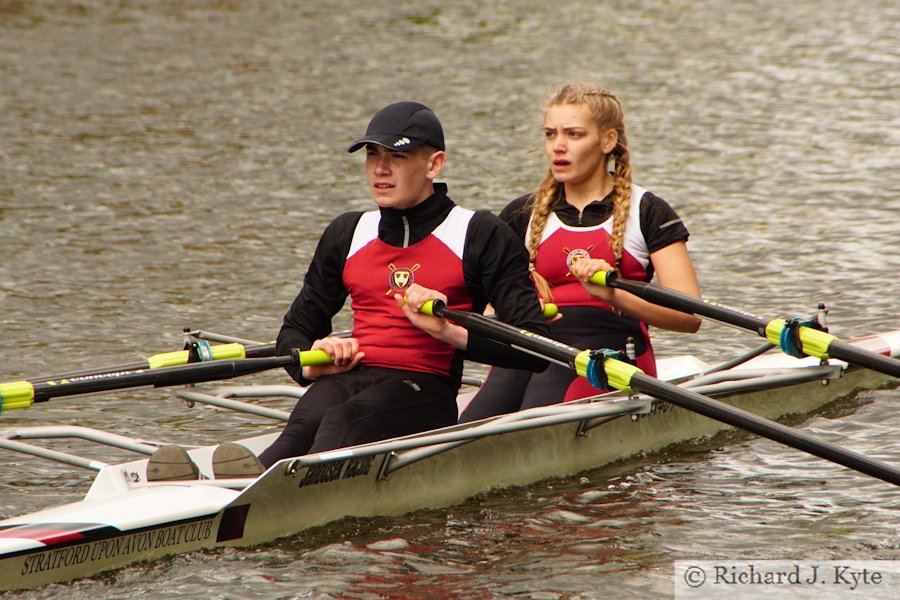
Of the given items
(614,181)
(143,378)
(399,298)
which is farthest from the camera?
(614,181)

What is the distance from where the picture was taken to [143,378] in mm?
6516

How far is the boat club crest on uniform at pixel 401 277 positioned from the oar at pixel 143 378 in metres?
0.48

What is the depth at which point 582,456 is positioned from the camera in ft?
25.3

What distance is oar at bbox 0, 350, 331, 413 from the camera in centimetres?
612

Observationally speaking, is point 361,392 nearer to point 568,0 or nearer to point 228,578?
point 228,578

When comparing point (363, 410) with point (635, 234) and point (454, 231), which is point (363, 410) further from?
point (635, 234)

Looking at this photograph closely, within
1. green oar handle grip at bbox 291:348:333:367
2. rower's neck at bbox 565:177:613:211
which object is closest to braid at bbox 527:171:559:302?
rower's neck at bbox 565:177:613:211

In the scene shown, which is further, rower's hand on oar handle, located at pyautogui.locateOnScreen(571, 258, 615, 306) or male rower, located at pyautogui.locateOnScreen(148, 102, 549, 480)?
rower's hand on oar handle, located at pyautogui.locateOnScreen(571, 258, 615, 306)

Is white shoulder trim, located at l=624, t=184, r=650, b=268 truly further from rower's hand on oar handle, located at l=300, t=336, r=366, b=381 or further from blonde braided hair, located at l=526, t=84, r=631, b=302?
rower's hand on oar handle, located at l=300, t=336, r=366, b=381

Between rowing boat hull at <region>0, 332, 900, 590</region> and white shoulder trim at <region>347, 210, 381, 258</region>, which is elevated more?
white shoulder trim at <region>347, 210, 381, 258</region>

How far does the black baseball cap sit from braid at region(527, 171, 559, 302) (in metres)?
1.28

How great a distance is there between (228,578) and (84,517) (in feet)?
2.30

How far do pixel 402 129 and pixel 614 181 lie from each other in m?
1.68

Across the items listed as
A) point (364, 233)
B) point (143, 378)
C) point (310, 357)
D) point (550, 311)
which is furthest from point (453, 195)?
point (143, 378)
